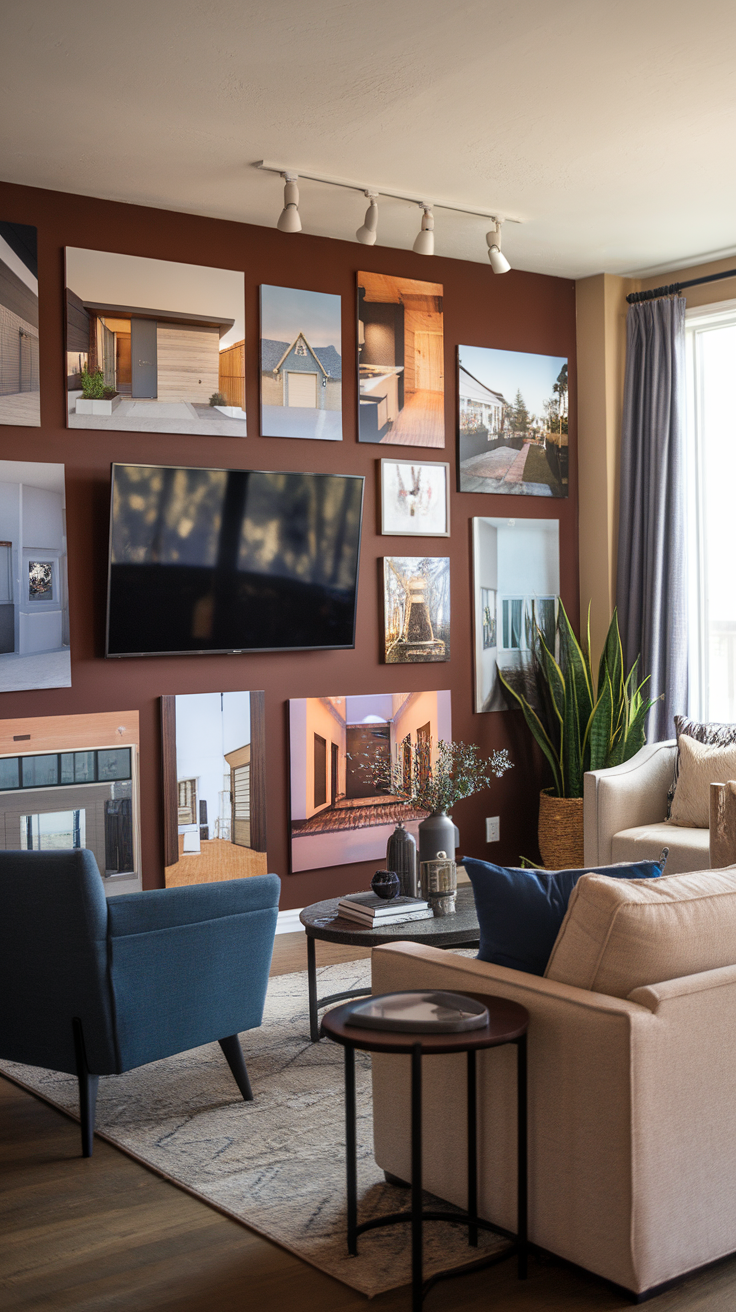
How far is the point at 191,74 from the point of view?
3543 millimetres

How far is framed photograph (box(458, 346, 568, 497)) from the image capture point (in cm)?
563

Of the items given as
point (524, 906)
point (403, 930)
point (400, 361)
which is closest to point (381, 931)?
point (403, 930)

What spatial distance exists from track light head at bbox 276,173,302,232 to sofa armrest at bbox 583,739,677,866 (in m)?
2.53

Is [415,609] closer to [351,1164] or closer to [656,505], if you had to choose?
[656,505]

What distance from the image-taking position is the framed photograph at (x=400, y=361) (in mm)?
5281

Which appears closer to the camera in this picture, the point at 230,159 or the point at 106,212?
the point at 230,159

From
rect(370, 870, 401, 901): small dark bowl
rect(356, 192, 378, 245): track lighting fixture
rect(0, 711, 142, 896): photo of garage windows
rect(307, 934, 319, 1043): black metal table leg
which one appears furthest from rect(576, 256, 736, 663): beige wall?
rect(307, 934, 319, 1043): black metal table leg

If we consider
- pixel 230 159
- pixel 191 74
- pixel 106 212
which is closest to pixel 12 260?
pixel 106 212

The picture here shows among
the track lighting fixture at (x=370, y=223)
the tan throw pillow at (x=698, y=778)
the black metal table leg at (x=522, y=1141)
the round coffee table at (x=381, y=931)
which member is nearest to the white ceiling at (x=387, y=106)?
the track lighting fixture at (x=370, y=223)

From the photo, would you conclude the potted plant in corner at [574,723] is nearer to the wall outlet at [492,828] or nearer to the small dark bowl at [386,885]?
the wall outlet at [492,828]

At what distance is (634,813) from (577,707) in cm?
75

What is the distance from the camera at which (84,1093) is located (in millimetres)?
2920

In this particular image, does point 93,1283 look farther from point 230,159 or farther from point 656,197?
point 656,197

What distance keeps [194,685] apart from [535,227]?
2512 millimetres
